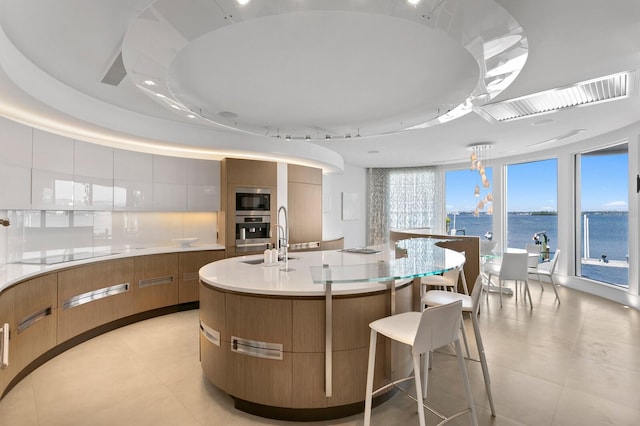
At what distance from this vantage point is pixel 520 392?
2562 mm

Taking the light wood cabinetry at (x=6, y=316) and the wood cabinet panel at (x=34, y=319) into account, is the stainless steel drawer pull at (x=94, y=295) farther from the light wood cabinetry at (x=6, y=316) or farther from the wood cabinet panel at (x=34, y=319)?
the light wood cabinetry at (x=6, y=316)

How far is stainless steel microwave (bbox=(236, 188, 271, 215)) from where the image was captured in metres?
5.30

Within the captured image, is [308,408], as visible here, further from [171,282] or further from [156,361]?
[171,282]

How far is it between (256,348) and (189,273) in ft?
9.71

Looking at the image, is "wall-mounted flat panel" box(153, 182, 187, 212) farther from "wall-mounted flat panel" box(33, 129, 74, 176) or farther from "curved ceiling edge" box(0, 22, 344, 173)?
"wall-mounted flat panel" box(33, 129, 74, 176)

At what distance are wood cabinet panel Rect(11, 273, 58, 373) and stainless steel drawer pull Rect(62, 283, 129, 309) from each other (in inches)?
7.2

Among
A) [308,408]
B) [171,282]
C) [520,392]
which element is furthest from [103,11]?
[520,392]

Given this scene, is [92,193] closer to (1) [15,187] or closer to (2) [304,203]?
(1) [15,187]

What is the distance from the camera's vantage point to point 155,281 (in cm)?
442

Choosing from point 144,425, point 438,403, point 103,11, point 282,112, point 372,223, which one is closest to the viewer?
point 103,11

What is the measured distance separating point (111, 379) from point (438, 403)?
2740 millimetres

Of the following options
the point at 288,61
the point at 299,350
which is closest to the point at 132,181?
the point at 288,61

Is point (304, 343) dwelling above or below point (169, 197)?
below

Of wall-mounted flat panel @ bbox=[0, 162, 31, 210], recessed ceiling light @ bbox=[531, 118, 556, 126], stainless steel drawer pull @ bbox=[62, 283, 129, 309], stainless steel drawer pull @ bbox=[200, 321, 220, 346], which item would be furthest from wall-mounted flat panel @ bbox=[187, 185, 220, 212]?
recessed ceiling light @ bbox=[531, 118, 556, 126]
